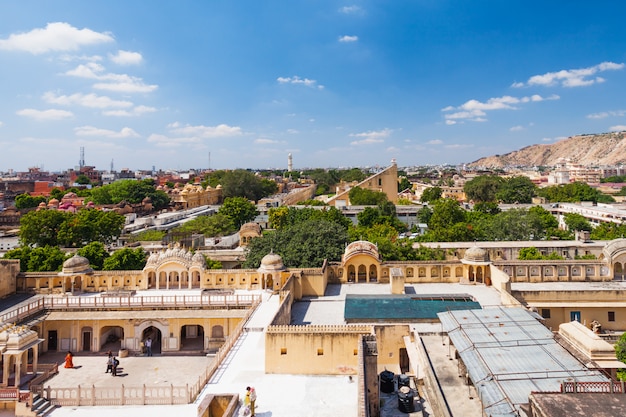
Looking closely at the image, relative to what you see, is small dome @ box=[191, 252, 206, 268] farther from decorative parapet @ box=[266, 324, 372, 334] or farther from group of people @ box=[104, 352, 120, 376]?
decorative parapet @ box=[266, 324, 372, 334]

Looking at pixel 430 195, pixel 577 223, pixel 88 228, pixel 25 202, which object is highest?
pixel 430 195

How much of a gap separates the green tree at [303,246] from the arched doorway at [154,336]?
764cm

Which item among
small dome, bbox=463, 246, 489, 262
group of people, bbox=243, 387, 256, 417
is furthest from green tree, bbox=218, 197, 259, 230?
group of people, bbox=243, 387, 256, 417

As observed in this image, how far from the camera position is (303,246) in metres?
30.1

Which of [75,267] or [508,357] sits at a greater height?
[75,267]

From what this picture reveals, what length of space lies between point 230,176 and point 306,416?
248ft

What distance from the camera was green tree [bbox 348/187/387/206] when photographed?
69.6 metres

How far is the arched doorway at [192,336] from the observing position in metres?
24.8

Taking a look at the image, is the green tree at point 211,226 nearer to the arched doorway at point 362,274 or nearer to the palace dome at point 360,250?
the palace dome at point 360,250

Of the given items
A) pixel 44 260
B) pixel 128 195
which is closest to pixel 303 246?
pixel 44 260

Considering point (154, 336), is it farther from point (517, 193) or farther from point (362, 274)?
point (517, 193)

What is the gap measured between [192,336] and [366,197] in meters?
47.4

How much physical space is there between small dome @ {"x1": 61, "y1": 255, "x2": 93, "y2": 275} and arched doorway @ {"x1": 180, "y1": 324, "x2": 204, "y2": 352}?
6.99 metres

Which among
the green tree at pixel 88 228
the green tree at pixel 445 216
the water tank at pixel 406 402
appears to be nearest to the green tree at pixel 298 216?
the green tree at pixel 445 216
